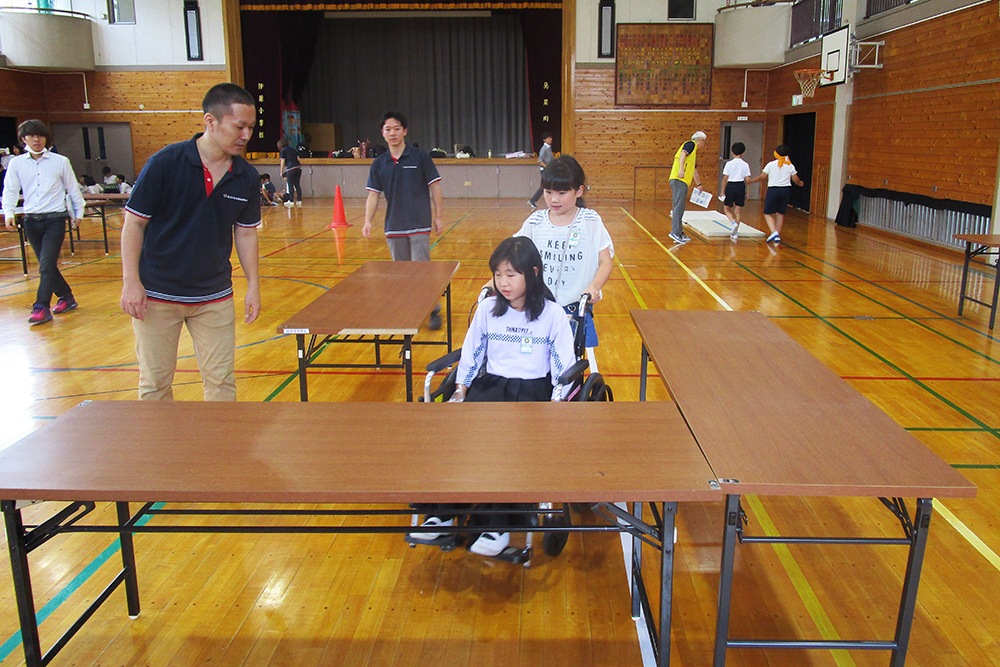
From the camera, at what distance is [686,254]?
10.0m

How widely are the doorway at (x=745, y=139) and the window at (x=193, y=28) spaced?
41.3ft

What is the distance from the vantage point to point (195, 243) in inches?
119

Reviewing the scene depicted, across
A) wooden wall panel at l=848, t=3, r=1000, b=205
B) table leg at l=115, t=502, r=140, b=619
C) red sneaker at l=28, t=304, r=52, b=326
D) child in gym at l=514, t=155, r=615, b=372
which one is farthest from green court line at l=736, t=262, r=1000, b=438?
red sneaker at l=28, t=304, r=52, b=326

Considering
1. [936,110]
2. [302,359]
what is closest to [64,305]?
[302,359]

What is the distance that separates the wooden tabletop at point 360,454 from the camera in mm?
1795

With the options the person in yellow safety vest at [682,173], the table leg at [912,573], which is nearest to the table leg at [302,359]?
the table leg at [912,573]

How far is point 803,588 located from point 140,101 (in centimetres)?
1967

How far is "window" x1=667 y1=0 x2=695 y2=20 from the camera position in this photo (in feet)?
55.9

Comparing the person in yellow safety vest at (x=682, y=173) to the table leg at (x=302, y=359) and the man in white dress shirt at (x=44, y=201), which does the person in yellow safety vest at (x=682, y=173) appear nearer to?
the man in white dress shirt at (x=44, y=201)

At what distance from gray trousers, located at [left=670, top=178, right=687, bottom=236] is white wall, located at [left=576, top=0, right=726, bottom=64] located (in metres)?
7.88

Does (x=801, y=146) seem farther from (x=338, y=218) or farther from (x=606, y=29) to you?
(x=338, y=218)

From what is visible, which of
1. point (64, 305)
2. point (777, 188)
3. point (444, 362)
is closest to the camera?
point (444, 362)

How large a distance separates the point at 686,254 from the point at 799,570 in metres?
7.61

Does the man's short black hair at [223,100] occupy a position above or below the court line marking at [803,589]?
above
